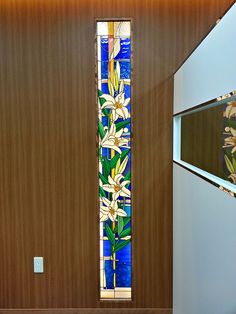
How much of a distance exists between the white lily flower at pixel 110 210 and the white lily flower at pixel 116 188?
56mm

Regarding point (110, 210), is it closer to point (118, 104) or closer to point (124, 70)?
point (118, 104)

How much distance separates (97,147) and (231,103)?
4.45 ft

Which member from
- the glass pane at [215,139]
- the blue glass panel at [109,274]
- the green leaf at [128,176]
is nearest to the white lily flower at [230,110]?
the glass pane at [215,139]

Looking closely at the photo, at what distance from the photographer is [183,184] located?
177 cm

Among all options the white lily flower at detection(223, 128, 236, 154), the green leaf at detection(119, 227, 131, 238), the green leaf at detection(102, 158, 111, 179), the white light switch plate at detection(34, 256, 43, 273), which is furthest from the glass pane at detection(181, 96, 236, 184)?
the white light switch plate at detection(34, 256, 43, 273)

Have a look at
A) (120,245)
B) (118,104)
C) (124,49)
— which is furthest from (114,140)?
(120,245)

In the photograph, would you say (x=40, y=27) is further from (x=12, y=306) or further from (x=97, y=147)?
(x=12, y=306)

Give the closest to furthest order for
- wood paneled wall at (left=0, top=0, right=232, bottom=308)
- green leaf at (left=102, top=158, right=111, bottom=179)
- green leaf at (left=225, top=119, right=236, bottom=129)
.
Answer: green leaf at (left=225, top=119, right=236, bottom=129)
wood paneled wall at (left=0, top=0, right=232, bottom=308)
green leaf at (left=102, top=158, right=111, bottom=179)

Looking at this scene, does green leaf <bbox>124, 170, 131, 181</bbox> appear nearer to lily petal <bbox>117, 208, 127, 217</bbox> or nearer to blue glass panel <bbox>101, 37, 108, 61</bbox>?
lily petal <bbox>117, 208, 127, 217</bbox>

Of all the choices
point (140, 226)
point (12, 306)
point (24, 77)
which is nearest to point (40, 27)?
point (24, 77)

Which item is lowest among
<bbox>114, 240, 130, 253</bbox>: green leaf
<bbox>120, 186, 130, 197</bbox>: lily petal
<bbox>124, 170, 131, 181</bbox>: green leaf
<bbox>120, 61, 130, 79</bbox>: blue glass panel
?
<bbox>114, 240, 130, 253</bbox>: green leaf

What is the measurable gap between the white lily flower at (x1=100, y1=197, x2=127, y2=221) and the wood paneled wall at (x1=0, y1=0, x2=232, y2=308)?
0.23ft

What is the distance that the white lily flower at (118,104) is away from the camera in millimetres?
2191

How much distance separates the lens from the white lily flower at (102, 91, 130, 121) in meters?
2.19
